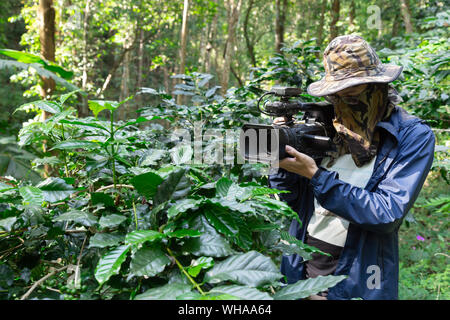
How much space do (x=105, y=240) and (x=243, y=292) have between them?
30 cm

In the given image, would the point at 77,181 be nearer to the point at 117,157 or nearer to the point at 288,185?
the point at 117,157

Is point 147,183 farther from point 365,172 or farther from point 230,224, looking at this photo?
point 365,172

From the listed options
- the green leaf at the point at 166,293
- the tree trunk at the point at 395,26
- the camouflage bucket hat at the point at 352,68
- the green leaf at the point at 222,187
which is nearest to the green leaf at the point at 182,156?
the green leaf at the point at 222,187

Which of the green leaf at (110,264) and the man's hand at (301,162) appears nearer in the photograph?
the green leaf at (110,264)

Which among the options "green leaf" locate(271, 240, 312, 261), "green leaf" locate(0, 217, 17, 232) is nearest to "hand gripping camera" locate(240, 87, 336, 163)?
"green leaf" locate(271, 240, 312, 261)

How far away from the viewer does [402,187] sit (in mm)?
1198

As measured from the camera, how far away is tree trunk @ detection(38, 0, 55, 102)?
3.88 meters

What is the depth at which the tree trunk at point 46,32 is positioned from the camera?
388 cm

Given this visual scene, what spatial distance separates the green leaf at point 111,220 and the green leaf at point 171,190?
85 mm

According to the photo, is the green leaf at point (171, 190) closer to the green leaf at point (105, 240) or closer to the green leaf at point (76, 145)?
the green leaf at point (105, 240)

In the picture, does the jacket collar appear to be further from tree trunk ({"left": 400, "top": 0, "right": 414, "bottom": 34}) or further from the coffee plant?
tree trunk ({"left": 400, "top": 0, "right": 414, "bottom": 34})

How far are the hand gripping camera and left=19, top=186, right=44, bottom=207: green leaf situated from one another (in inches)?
26.9

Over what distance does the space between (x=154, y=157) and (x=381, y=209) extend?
80 cm

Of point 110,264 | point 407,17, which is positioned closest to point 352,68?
point 110,264
